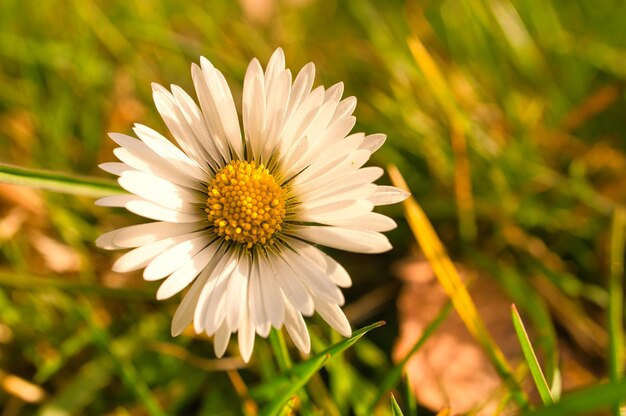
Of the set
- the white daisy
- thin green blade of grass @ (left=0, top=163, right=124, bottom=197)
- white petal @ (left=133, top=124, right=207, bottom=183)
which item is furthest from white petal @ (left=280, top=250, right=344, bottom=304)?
thin green blade of grass @ (left=0, top=163, right=124, bottom=197)

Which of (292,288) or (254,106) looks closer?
(292,288)

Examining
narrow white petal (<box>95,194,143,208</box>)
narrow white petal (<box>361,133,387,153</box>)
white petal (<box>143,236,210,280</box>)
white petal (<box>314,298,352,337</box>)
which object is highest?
narrow white petal (<box>95,194,143,208</box>)

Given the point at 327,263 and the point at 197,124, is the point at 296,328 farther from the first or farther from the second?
the point at 197,124

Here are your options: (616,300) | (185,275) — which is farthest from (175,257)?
(616,300)

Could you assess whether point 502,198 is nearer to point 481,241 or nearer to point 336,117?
point 481,241

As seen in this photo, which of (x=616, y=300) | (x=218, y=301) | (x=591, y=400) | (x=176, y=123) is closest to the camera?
(x=591, y=400)

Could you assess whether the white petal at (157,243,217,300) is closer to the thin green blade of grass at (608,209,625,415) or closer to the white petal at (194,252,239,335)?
the white petal at (194,252,239,335)
